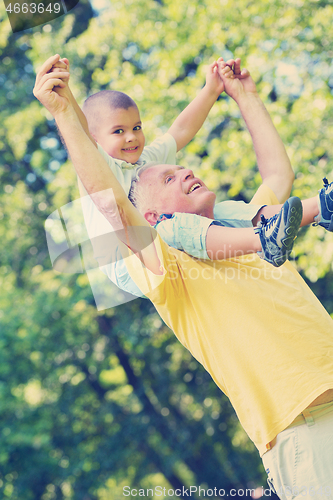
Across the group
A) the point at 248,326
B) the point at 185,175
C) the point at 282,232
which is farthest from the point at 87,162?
the point at 248,326

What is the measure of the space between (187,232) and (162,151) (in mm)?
375

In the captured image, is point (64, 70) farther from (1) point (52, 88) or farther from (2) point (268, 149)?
(2) point (268, 149)

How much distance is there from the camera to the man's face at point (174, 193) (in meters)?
1.06

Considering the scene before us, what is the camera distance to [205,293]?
3.41ft

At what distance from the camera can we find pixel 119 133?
3.68 feet

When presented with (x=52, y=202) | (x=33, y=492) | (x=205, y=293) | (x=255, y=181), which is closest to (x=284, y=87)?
(x=255, y=181)

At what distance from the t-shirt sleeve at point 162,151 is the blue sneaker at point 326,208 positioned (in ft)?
1.61

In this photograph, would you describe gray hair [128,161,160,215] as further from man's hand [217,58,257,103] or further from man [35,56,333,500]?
man's hand [217,58,257,103]

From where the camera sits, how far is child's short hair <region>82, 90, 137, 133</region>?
3.65 ft

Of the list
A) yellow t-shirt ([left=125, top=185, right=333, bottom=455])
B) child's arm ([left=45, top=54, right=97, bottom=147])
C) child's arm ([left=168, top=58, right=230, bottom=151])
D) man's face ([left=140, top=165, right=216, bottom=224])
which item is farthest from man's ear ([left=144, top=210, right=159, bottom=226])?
child's arm ([left=168, top=58, right=230, bottom=151])

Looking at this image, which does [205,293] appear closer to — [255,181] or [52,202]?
[255,181]

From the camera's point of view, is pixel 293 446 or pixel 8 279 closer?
pixel 293 446

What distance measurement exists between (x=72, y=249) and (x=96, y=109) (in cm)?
35

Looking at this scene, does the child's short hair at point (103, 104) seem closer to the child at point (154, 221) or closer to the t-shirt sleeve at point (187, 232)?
the child at point (154, 221)
